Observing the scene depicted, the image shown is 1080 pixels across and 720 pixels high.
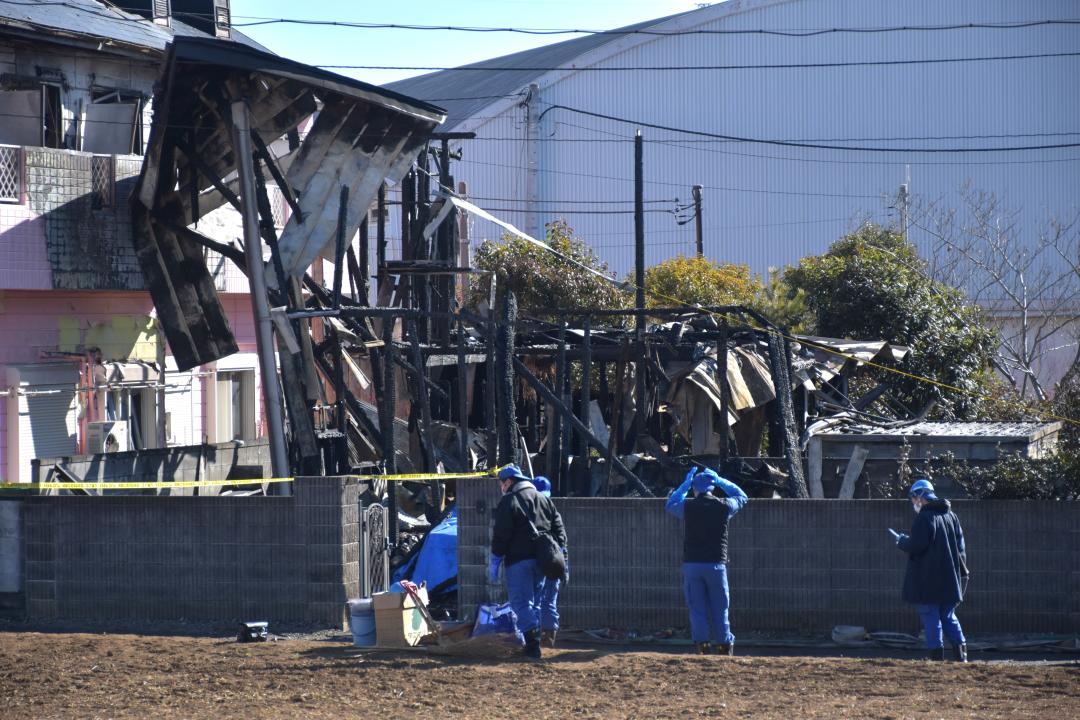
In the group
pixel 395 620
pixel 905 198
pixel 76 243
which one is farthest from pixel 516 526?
pixel 905 198

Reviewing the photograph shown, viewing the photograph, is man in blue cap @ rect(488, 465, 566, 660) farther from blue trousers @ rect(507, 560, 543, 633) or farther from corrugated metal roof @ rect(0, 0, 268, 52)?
corrugated metal roof @ rect(0, 0, 268, 52)

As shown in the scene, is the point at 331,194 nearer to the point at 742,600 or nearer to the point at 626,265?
the point at 742,600

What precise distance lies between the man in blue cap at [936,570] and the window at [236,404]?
1536cm

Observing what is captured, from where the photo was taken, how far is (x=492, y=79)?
1783 inches

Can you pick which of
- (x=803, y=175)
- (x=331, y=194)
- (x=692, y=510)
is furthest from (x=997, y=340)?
(x=803, y=175)

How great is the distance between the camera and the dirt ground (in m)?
7.94

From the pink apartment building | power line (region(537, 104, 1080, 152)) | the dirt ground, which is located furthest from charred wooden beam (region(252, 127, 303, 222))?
power line (region(537, 104, 1080, 152))

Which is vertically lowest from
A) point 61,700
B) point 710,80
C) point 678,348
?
point 61,700

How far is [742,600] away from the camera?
35.3 ft

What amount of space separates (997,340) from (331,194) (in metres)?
13.2

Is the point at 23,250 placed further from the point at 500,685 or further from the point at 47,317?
the point at 500,685

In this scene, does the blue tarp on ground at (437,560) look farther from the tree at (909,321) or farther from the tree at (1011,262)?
the tree at (1011,262)

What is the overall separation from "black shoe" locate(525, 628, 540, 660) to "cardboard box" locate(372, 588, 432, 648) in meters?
0.82

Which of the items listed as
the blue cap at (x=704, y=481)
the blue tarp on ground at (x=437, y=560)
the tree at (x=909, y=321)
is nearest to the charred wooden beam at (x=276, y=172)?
the blue tarp on ground at (x=437, y=560)
